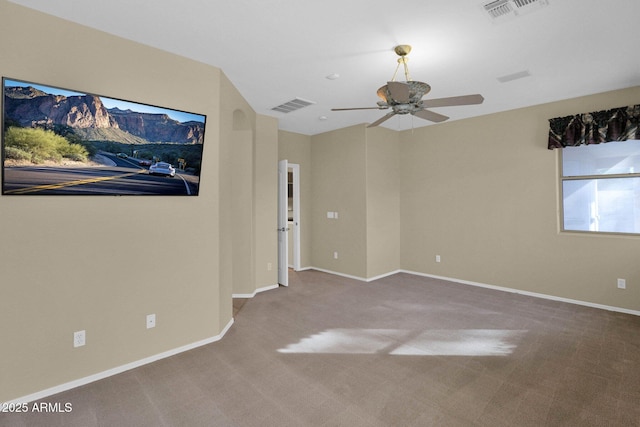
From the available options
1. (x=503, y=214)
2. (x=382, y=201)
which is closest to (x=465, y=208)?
(x=503, y=214)

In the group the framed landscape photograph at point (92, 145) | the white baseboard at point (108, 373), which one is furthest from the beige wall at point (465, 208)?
the framed landscape photograph at point (92, 145)

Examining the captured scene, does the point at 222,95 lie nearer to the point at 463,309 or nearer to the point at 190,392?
the point at 190,392

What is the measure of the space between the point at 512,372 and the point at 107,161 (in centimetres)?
361

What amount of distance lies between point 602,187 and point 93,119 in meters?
5.60

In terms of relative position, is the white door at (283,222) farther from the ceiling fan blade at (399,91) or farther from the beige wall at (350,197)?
the ceiling fan blade at (399,91)

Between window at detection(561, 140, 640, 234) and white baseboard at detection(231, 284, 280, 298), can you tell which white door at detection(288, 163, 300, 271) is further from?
window at detection(561, 140, 640, 234)

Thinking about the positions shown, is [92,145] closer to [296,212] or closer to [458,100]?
[458,100]

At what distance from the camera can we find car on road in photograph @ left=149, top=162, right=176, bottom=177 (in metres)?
2.73

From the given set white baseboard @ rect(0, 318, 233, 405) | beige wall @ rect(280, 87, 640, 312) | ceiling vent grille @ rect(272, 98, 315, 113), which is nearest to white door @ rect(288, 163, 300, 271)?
beige wall @ rect(280, 87, 640, 312)

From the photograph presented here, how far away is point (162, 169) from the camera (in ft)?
9.14

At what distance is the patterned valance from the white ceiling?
320 millimetres

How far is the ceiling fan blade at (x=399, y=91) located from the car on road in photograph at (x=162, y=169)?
1963mm

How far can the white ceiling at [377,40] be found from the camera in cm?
226

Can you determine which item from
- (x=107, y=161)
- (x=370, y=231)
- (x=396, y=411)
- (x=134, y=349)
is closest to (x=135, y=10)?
(x=107, y=161)
